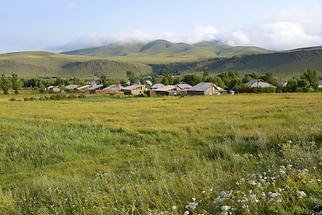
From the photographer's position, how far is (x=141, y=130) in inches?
896

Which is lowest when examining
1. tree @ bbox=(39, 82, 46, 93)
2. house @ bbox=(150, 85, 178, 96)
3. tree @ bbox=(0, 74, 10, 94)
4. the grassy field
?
house @ bbox=(150, 85, 178, 96)

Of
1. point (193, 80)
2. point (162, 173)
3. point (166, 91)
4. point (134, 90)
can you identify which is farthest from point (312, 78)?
point (162, 173)

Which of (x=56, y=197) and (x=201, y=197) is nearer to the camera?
(x=201, y=197)

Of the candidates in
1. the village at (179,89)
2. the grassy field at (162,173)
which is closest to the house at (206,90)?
the village at (179,89)

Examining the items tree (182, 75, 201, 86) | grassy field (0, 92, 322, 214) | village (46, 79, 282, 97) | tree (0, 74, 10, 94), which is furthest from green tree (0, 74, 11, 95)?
grassy field (0, 92, 322, 214)

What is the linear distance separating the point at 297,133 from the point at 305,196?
8.79m

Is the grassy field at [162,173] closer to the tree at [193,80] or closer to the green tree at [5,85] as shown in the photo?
the green tree at [5,85]

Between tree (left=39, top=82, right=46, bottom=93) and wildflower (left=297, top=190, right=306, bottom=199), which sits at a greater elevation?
wildflower (left=297, top=190, right=306, bottom=199)

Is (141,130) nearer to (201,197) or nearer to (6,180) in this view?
(6,180)

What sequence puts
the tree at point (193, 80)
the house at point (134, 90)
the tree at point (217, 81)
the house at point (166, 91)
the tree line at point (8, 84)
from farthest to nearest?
the tree at point (193, 80) → the tree line at point (8, 84) → the house at point (134, 90) → the tree at point (217, 81) → the house at point (166, 91)

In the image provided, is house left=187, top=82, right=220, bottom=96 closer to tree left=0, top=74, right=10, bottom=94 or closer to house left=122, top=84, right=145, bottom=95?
house left=122, top=84, right=145, bottom=95

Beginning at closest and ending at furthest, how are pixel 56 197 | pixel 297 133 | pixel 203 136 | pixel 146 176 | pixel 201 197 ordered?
pixel 201 197 → pixel 56 197 → pixel 146 176 → pixel 297 133 → pixel 203 136

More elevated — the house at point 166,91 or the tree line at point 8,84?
the tree line at point 8,84

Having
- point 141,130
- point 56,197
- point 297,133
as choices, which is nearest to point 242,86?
point 141,130
